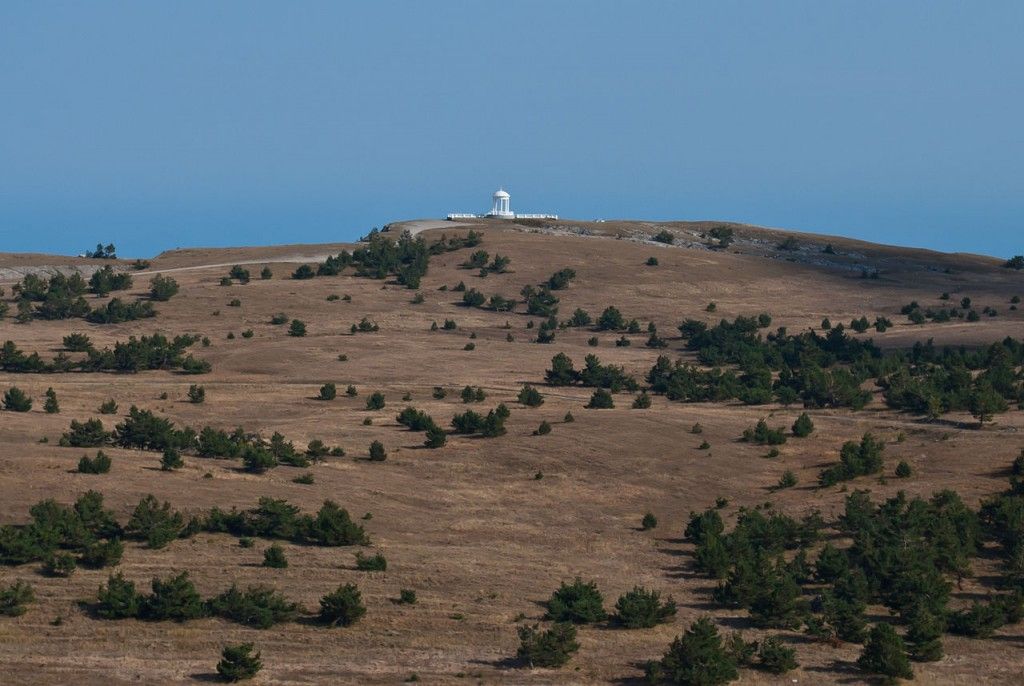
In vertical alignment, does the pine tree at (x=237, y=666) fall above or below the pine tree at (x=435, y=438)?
below

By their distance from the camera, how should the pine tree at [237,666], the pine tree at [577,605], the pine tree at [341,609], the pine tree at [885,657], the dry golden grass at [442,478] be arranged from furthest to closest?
1. the pine tree at [577,605]
2. the pine tree at [341,609]
3. the dry golden grass at [442,478]
4. the pine tree at [885,657]
5. the pine tree at [237,666]

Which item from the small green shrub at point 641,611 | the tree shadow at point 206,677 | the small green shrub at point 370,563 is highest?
the small green shrub at point 370,563

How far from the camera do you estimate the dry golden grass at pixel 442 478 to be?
143 feet

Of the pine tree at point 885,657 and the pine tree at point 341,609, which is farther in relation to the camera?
the pine tree at point 341,609

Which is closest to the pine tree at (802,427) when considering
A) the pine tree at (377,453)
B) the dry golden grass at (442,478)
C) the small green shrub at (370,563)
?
the dry golden grass at (442,478)

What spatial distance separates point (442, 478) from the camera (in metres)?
67.2

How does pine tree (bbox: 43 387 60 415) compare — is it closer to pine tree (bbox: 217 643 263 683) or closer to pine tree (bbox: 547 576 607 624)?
pine tree (bbox: 547 576 607 624)

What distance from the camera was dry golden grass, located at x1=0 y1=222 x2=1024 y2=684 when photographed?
143 feet

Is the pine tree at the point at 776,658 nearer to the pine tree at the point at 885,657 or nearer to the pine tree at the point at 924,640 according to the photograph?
the pine tree at the point at 885,657

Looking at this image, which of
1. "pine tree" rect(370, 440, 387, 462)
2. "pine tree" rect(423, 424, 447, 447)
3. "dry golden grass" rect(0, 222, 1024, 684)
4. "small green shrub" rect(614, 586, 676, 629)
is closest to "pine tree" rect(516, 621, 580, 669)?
"dry golden grass" rect(0, 222, 1024, 684)

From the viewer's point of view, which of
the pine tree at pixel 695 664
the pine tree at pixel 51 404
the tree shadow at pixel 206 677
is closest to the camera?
the tree shadow at pixel 206 677

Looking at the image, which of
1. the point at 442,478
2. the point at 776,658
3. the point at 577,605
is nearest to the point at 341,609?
the point at 577,605

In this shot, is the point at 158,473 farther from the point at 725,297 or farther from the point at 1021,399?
the point at 725,297

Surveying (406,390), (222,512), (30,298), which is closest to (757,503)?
(222,512)
